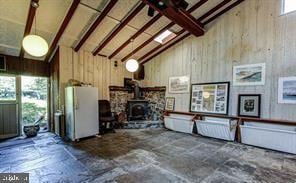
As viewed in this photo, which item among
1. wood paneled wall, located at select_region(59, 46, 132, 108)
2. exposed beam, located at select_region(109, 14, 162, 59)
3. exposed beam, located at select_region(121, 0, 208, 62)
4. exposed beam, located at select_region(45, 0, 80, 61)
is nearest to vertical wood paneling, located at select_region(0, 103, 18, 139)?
wood paneled wall, located at select_region(59, 46, 132, 108)

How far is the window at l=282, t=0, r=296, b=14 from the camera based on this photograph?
3396 mm

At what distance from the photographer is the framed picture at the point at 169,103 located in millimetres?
5551

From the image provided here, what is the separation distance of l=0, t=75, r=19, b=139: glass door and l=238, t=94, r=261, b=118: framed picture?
21.0 ft

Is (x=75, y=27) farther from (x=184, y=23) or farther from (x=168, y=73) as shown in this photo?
(x=168, y=73)

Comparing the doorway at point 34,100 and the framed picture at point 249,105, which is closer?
the framed picture at point 249,105

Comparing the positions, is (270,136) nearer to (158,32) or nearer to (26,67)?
(158,32)

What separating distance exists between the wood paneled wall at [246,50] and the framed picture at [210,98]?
16 centimetres

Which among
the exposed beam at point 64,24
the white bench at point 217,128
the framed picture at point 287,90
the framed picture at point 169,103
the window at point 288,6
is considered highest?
the window at point 288,6

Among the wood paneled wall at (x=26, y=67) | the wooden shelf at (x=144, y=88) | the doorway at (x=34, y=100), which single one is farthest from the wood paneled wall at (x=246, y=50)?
the doorway at (x=34, y=100)

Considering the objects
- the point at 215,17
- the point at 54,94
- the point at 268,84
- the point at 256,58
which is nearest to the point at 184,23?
the point at 215,17

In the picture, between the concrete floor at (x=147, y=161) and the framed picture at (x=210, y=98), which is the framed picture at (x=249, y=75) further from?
the concrete floor at (x=147, y=161)

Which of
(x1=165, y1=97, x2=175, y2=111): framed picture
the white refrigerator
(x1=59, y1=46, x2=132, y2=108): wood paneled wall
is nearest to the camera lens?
the white refrigerator

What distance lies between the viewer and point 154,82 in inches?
245

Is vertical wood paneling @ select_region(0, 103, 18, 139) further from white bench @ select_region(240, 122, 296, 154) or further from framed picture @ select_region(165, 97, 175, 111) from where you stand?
white bench @ select_region(240, 122, 296, 154)
